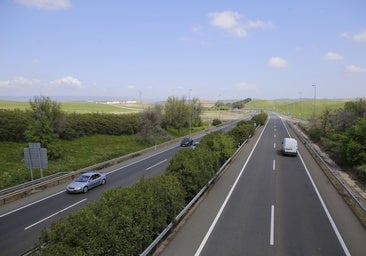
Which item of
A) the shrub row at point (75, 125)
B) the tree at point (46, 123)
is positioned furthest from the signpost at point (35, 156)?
the shrub row at point (75, 125)

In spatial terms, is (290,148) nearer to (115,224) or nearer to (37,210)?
(37,210)

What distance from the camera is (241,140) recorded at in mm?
40594

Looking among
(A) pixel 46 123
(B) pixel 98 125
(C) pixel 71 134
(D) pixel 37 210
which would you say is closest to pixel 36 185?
(D) pixel 37 210

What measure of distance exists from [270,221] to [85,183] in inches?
531

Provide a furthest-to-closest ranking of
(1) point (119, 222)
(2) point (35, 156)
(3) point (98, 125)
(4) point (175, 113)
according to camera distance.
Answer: (4) point (175, 113) < (3) point (98, 125) < (2) point (35, 156) < (1) point (119, 222)

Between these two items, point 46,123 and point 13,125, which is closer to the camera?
point 46,123

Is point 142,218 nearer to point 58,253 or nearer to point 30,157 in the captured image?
point 58,253

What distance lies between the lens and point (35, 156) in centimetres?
2291

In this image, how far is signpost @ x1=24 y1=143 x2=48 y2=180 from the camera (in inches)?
893

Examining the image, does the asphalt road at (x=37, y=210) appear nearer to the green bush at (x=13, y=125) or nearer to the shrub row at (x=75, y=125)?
the shrub row at (x=75, y=125)

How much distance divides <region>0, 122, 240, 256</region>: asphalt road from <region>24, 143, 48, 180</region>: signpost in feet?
7.47

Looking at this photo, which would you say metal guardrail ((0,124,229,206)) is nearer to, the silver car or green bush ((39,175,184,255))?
the silver car

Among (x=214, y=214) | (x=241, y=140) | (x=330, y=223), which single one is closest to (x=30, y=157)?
(x=214, y=214)

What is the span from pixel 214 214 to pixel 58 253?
30.6 ft
